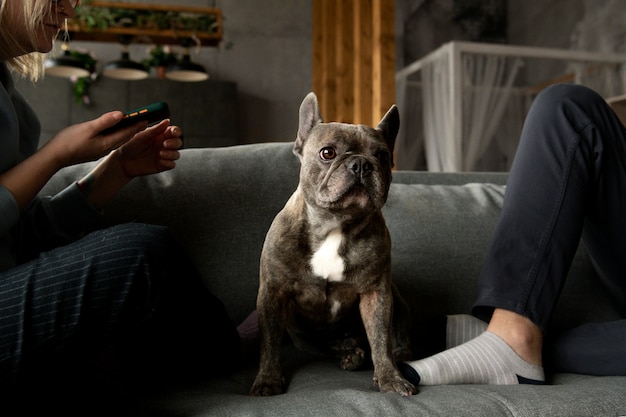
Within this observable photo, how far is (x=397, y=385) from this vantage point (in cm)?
100

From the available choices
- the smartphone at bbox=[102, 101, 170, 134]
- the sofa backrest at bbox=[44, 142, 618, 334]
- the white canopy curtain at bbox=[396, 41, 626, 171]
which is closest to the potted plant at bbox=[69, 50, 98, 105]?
the white canopy curtain at bbox=[396, 41, 626, 171]

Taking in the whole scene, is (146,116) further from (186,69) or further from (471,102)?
(186,69)

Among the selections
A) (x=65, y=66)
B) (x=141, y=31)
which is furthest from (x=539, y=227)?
(x=141, y=31)

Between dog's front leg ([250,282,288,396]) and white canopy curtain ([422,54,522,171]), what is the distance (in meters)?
2.84

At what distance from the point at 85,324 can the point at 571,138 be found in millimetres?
950

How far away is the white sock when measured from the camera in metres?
1.24

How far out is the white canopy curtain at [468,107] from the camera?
3793 millimetres

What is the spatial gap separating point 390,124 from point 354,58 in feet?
9.76

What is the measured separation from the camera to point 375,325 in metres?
1.11

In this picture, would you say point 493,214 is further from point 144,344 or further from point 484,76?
point 484,76

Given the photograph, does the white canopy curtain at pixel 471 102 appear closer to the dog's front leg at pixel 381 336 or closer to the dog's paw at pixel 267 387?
the dog's front leg at pixel 381 336

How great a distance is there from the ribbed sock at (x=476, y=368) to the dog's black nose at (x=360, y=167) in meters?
0.36

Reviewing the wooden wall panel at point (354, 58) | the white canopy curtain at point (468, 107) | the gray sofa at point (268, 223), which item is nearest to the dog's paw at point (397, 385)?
the gray sofa at point (268, 223)

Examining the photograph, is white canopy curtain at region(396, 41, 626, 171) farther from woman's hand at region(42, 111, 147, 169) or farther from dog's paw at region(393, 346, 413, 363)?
woman's hand at region(42, 111, 147, 169)
